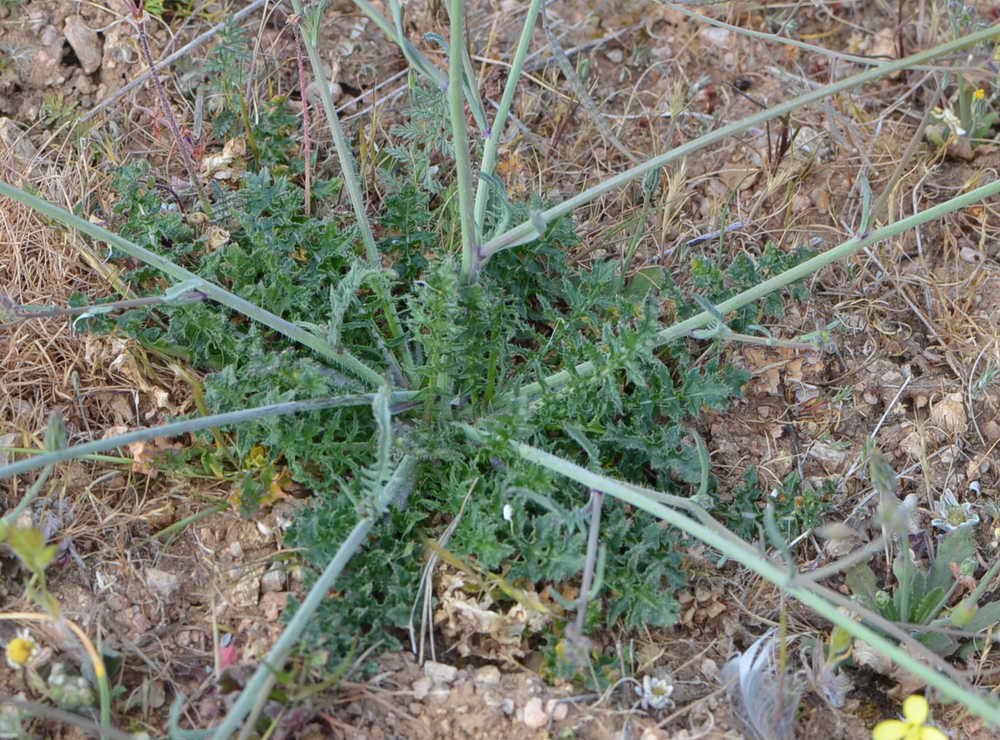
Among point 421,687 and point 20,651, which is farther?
point 421,687

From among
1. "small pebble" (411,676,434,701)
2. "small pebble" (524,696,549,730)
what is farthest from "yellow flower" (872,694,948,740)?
"small pebble" (411,676,434,701)

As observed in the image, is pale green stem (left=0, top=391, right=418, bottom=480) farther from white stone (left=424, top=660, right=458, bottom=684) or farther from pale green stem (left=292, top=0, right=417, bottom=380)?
white stone (left=424, top=660, right=458, bottom=684)

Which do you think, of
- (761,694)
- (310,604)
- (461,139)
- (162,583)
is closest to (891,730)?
(761,694)

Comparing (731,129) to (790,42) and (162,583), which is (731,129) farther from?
(162,583)

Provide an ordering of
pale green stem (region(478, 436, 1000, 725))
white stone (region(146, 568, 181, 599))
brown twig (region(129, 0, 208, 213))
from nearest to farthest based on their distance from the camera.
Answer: pale green stem (region(478, 436, 1000, 725)) < white stone (region(146, 568, 181, 599)) < brown twig (region(129, 0, 208, 213))

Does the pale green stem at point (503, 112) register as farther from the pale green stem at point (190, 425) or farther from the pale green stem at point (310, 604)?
the pale green stem at point (310, 604)

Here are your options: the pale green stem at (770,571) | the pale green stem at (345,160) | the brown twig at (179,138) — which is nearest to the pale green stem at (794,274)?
the pale green stem at (770,571)
